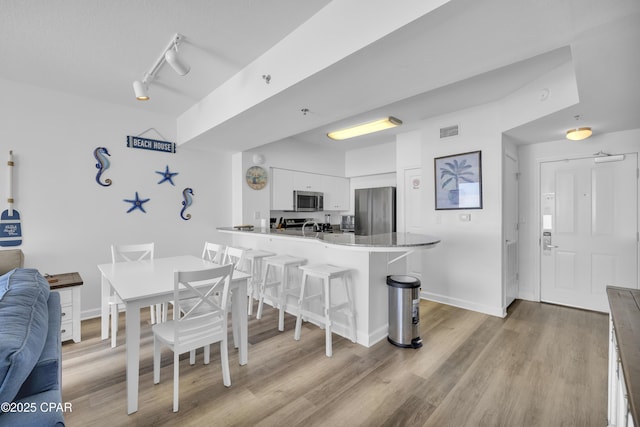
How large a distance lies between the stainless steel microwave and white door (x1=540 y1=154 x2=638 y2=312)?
3.56 metres

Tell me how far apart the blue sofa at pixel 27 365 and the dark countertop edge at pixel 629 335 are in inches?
63.8

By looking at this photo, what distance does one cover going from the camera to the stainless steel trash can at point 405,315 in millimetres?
2572

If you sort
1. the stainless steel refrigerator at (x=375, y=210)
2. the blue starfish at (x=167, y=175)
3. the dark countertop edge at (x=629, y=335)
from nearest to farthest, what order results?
the dark countertop edge at (x=629, y=335), the blue starfish at (x=167, y=175), the stainless steel refrigerator at (x=375, y=210)

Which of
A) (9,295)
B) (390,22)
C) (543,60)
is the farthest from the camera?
(543,60)

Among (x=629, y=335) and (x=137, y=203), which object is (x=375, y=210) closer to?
(x=137, y=203)

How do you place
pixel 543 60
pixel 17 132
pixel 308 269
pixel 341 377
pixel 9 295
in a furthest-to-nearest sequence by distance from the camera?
pixel 17 132
pixel 308 269
pixel 543 60
pixel 341 377
pixel 9 295

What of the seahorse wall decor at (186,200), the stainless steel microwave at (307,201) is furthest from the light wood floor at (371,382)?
the stainless steel microwave at (307,201)

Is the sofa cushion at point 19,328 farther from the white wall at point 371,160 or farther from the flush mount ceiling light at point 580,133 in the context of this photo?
the white wall at point 371,160

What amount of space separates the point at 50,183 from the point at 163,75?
71.6 inches

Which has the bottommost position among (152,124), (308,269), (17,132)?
(308,269)

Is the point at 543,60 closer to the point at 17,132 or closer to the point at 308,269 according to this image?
the point at 308,269

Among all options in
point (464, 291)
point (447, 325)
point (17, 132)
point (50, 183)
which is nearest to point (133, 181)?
point (50, 183)

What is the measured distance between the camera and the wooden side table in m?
2.68

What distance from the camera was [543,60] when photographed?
2.34 m
